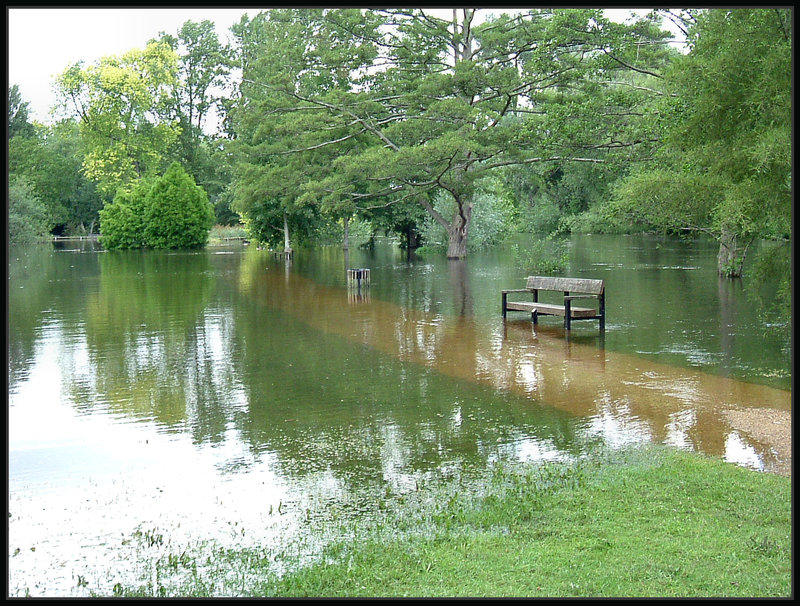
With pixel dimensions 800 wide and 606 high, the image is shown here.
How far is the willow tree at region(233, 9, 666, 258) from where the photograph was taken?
89.5ft

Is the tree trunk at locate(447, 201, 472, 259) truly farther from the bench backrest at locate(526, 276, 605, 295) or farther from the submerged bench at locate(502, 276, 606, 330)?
the bench backrest at locate(526, 276, 605, 295)

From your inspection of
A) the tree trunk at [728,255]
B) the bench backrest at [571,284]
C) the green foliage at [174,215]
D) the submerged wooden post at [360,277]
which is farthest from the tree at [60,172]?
the bench backrest at [571,284]

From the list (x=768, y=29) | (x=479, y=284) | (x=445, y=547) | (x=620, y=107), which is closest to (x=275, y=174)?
(x=479, y=284)

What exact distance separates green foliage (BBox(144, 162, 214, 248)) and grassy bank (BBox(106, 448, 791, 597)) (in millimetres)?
53645

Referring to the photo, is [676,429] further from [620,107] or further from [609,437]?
[620,107]

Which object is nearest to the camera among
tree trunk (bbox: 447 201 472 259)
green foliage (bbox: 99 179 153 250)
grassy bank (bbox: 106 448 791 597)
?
grassy bank (bbox: 106 448 791 597)

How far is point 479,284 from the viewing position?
27531 mm

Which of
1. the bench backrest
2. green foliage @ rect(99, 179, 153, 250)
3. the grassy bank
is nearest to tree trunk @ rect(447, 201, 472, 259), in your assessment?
the bench backrest

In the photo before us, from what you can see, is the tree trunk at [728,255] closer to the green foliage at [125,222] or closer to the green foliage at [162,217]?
the green foliage at [162,217]

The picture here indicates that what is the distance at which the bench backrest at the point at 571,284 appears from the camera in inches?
662

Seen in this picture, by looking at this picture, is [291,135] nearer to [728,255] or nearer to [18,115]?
[728,255]

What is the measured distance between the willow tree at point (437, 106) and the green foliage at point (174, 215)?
17.9 metres

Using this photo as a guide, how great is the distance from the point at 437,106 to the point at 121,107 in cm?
4129

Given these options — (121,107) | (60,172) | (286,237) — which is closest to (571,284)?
(286,237)
